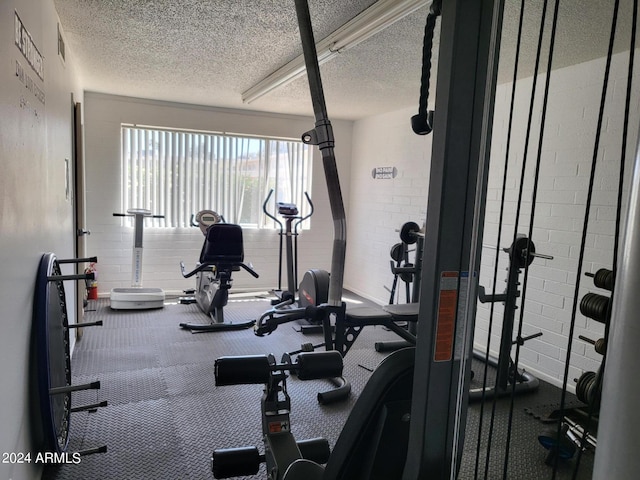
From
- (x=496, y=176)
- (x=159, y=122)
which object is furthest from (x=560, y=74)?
(x=159, y=122)

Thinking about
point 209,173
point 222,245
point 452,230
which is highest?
point 209,173

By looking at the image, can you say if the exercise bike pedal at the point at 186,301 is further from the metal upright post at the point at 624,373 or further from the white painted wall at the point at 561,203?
the metal upright post at the point at 624,373

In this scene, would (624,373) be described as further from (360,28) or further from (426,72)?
(360,28)

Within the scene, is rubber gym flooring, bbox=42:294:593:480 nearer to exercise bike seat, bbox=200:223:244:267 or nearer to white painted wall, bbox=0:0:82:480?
white painted wall, bbox=0:0:82:480


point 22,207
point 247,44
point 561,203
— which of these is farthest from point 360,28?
point 22,207

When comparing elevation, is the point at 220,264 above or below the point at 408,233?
below

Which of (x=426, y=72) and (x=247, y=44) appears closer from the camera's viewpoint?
(x=426, y=72)

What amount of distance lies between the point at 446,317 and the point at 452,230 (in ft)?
0.68

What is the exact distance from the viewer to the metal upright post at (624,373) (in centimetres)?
48

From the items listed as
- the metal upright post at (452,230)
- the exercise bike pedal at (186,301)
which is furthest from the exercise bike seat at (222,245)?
the metal upright post at (452,230)

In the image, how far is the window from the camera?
5.59 m

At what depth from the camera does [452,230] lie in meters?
1.04

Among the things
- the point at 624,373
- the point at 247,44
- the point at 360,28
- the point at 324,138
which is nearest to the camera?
the point at 624,373

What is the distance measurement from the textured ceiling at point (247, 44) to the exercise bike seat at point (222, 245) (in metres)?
1.48
